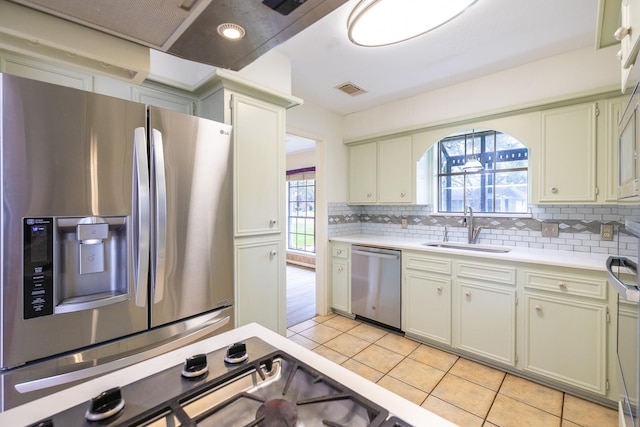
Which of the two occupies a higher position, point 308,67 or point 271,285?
point 308,67

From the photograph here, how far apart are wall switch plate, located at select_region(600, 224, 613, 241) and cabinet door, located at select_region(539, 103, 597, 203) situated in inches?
12.8

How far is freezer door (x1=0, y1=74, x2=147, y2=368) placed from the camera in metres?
0.99

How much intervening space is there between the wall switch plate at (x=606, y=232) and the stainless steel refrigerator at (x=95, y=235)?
299 cm

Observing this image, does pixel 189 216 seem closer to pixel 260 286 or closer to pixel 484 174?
pixel 260 286

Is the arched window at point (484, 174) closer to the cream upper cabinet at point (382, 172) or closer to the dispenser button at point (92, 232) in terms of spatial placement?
the cream upper cabinet at point (382, 172)

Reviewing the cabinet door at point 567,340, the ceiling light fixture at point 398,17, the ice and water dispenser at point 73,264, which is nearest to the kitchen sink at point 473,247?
the cabinet door at point 567,340

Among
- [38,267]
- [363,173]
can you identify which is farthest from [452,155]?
[38,267]

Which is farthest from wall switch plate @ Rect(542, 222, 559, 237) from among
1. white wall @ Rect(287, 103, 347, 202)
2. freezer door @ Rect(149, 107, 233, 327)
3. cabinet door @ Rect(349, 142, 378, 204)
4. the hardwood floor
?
freezer door @ Rect(149, 107, 233, 327)

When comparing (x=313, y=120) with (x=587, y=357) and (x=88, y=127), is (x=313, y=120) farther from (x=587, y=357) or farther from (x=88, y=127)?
(x=587, y=357)

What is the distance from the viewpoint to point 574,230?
2494 millimetres

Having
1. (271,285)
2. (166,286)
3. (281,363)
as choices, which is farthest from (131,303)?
(271,285)

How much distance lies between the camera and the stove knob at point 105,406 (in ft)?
1.79

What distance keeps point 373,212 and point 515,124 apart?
1905mm

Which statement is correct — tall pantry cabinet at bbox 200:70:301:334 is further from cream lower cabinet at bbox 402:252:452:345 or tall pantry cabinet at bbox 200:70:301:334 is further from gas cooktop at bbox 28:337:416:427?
gas cooktop at bbox 28:337:416:427
